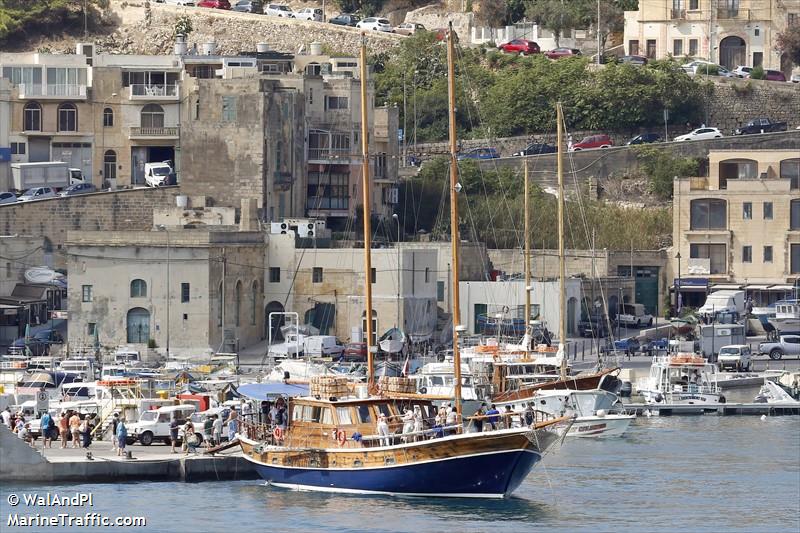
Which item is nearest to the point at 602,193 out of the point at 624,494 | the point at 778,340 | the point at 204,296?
the point at 778,340

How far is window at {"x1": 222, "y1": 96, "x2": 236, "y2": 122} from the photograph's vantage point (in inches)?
3558

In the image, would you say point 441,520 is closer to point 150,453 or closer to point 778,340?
point 150,453

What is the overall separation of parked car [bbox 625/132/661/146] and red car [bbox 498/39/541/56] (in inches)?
396

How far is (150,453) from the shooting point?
56656 millimetres

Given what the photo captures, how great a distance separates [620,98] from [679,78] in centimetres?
299

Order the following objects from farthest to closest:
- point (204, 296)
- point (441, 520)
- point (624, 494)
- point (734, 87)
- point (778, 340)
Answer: point (734, 87) < point (778, 340) < point (204, 296) < point (624, 494) < point (441, 520)

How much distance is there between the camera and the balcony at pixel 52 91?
99.3 metres

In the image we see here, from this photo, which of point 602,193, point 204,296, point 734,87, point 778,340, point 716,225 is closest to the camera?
point 204,296

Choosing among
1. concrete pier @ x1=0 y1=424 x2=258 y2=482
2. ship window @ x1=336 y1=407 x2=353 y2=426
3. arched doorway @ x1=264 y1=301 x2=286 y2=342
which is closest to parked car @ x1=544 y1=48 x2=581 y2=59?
arched doorway @ x1=264 y1=301 x2=286 y2=342

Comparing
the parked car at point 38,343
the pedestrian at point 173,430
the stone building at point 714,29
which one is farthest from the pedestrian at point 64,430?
the stone building at point 714,29

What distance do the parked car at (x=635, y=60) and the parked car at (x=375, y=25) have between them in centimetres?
1293

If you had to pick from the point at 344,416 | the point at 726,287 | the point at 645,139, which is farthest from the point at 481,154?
the point at 344,416

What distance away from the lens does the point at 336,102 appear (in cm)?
9706

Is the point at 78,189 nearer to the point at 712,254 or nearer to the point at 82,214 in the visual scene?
the point at 82,214
